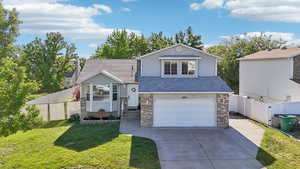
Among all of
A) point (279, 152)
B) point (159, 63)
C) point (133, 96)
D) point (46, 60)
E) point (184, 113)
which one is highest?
point (46, 60)

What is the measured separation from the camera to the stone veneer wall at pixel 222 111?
1686 cm

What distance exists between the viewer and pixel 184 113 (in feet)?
55.9

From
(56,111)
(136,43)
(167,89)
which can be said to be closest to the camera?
(167,89)

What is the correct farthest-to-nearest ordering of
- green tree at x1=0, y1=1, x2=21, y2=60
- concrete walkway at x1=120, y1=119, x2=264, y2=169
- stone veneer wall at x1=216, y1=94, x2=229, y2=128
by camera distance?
green tree at x1=0, y1=1, x2=21, y2=60, stone veneer wall at x1=216, y1=94, x2=229, y2=128, concrete walkway at x1=120, y1=119, x2=264, y2=169

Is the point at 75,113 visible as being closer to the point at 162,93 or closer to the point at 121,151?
the point at 162,93

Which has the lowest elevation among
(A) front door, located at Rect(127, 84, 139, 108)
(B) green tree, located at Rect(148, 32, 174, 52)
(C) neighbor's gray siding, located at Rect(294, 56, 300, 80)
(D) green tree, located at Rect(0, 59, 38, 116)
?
A: (A) front door, located at Rect(127, 84, 139, 108)

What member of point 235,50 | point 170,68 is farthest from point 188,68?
point 235,50

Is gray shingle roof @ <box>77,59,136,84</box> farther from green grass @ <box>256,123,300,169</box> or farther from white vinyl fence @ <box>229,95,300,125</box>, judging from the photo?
green grass @ <box>256,123,300,169</box>

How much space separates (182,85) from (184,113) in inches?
75.4

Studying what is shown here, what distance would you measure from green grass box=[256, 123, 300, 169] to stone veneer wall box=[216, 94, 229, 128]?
8.67ft

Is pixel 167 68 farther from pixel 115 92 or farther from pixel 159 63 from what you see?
pixel 115 92

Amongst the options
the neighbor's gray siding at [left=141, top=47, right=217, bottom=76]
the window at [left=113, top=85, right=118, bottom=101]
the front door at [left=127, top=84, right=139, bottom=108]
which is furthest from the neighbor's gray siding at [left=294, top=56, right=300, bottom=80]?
the window at [left=113, top=85, right=118, bottom=101]

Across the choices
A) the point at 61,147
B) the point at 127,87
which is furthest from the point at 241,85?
the point at 61,147

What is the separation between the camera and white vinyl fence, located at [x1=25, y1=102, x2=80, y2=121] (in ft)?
67.8
